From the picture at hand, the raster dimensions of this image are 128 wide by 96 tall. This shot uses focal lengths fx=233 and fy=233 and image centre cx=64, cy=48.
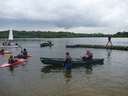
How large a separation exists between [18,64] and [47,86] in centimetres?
1417

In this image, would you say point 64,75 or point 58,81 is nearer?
point 58,81

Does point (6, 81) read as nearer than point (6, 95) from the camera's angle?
No

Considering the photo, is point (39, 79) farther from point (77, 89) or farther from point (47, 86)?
point (77, 89)

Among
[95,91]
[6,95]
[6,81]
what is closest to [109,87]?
[95,91]

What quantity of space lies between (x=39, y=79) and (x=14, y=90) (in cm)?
447

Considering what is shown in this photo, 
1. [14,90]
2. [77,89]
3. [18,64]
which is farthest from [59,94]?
[18,64]

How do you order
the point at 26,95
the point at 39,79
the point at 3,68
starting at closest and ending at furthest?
the point at 26,95 → the point at 39,79 → the point at 3,68

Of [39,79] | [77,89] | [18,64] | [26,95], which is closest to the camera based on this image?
[26,95]

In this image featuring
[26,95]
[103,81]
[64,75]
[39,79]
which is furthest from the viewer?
[64,75]

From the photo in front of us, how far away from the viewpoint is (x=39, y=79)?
21.8 meters

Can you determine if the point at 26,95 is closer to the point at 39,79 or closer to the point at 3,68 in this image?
the point at 39,79

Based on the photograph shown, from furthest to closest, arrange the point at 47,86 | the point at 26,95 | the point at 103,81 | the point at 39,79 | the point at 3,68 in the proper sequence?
the point at 3,68, the point at 39,79, the point at 103,81, the point at 47,86, the point at 26,95

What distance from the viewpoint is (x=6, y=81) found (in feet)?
69.2

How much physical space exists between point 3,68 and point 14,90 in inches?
471
